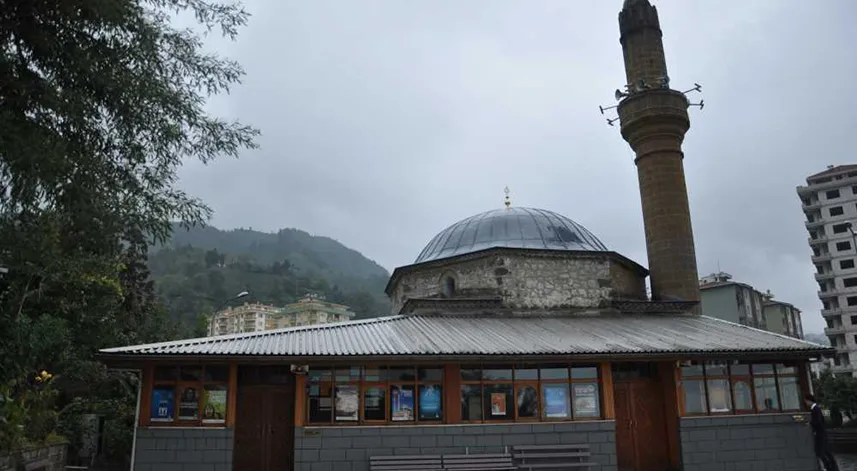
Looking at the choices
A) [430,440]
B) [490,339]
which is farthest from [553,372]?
[430,440]

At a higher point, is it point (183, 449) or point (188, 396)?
→ point (188, 396)

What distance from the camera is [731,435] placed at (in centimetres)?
1420

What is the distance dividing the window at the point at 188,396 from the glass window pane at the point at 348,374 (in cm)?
219

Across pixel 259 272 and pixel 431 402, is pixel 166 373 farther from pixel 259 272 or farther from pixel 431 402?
pixel 259 272

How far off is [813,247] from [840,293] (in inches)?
218

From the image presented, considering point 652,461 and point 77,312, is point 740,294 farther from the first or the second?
point 77,312

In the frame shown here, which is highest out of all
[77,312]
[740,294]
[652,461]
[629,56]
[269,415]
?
[629,56]

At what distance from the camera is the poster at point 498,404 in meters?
13.5

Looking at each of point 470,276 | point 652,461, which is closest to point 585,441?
point 652,461

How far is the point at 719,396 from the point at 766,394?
1179mm

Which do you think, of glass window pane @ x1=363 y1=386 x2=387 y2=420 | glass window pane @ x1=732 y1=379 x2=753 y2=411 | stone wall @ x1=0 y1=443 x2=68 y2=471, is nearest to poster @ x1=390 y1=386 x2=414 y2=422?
glass window pane @ x1=363 y1=386 x2=387 y2=420

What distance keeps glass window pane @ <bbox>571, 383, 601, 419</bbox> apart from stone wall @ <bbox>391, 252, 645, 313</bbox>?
14.3 feet

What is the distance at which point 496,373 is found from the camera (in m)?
13.7

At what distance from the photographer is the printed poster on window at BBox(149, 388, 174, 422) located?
1238 cm
